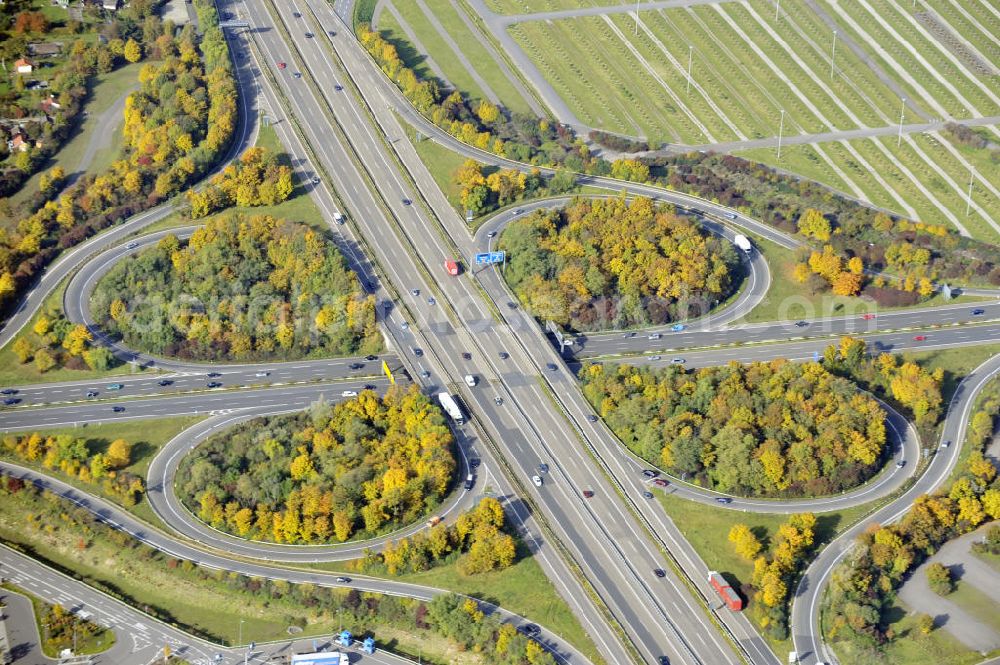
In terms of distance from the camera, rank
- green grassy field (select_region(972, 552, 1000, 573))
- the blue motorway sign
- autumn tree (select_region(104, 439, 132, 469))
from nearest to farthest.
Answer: green grassy field (select_region(972, 552, 1000, 573)), autumn tree (select_region(104, 439, 132, 469)), the blue motorway sign

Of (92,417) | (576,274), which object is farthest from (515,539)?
(92,417)

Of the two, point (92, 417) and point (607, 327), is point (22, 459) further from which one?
point (607, 327)

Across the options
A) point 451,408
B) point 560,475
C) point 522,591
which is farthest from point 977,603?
point 451,408

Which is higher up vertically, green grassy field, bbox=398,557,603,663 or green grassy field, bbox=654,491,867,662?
green grassy field, bbox=654,491,867,662

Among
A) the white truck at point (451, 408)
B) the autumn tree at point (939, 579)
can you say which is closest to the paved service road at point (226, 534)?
the white truck at point (451, 408)

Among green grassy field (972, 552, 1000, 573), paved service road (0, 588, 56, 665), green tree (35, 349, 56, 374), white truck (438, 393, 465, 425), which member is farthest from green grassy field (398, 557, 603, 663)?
green tree (35, 349, 56, 374)

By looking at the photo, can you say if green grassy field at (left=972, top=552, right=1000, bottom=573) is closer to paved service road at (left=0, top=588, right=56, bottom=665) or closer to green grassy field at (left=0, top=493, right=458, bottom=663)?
green grassy field at (left=0, top=493, right=458, bottom=663)

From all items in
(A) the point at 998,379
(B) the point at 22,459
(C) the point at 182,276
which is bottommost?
(B) the point at 22,459
